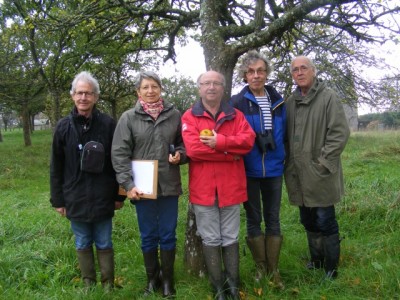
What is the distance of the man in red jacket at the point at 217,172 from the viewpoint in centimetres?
Result: 318

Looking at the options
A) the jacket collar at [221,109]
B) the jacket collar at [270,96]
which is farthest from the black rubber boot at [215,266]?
the jacket collar at [270,96]

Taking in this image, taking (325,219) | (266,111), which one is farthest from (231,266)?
(266,111)

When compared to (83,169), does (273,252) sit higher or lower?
lower

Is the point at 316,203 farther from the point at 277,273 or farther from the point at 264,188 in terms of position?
the point at 277,273

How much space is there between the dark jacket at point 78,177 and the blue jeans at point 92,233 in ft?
0.40

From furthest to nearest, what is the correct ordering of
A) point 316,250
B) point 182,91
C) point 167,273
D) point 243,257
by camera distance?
point 182,91, point 243,257, point 316,250, point 167,273

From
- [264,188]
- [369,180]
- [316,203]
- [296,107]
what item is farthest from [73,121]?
[369,180]

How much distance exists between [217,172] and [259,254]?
39.7 inches

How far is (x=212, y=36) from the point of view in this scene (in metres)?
4.02

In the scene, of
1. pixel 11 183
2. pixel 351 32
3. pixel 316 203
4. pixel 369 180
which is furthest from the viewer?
pixel 11 183

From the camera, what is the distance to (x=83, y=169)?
10.8 feet

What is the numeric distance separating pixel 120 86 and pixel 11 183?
9.00 meters

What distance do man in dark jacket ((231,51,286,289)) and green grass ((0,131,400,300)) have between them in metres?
Answer: 0.35

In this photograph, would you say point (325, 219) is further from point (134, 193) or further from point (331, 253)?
point (134, 193)
